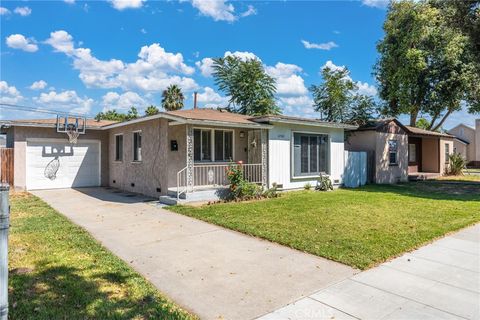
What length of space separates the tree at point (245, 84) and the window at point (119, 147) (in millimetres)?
9546

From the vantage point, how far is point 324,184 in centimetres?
1429

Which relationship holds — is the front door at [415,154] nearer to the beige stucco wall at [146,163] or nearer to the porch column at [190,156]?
the porch column at [190,156]

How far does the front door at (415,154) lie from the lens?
77.5ft

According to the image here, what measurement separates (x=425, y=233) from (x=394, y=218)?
1491 millimetres

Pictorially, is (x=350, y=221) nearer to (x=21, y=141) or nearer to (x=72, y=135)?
(x=72, y=135)

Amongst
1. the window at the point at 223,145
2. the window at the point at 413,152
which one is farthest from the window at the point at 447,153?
the window at the point at 223,145

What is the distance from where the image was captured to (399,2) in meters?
19.9

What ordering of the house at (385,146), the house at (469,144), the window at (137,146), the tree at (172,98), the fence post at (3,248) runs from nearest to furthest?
1. the fence post at (3,248)
2. the window at (137,146)
3. the house at (385,146)
4. the house at (469,144)
5. the tree at (172,98)

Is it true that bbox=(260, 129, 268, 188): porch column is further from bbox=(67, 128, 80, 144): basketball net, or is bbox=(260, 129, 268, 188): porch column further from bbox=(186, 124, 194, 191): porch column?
bbox=(67, 128, 80, 144): basketball net

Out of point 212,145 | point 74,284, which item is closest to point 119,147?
point 212,145

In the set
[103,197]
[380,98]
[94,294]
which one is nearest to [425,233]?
[94,294]

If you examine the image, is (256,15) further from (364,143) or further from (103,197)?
(103,197)

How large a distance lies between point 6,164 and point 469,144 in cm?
4367

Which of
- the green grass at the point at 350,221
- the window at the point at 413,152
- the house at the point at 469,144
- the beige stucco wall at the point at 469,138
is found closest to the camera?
the green grass at the point at 350,221
